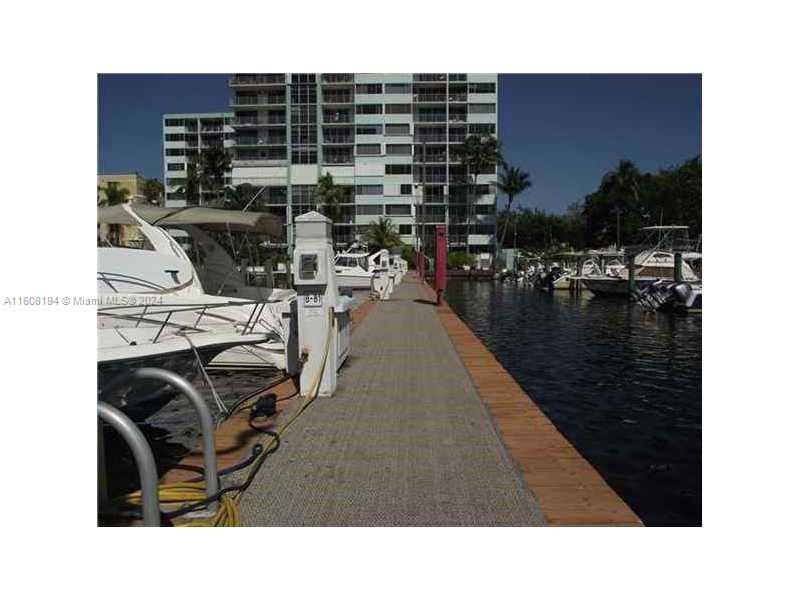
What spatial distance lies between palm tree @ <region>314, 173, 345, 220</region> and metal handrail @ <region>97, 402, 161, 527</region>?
62.4m

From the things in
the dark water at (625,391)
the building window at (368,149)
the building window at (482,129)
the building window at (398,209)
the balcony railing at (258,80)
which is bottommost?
the dark water at (625,391)

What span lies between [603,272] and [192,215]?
114 feet

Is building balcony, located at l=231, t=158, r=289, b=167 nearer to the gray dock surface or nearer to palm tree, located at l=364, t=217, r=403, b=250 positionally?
palm tree, located at l=364, t=217, r=403, b=250

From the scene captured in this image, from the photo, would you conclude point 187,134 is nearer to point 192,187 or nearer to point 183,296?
point 192,187

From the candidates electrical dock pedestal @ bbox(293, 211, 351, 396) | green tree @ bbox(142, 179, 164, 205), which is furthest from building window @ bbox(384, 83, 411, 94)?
electrical dock pedestal @ bbox(293, 211, 351, 396)

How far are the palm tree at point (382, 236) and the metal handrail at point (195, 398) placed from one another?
58738 mm

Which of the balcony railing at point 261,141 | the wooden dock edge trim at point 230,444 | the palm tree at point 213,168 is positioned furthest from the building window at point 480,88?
the wooden dock edge trim at point 230,444

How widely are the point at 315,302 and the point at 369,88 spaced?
66154 mm

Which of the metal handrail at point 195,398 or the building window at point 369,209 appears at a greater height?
the building window at point 369,209

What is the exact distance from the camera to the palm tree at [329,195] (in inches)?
2566

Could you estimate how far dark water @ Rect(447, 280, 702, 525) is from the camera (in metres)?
6.14

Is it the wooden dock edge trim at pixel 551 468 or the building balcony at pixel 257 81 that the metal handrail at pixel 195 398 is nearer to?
the wooden dock edge trim at pixel 551 468
